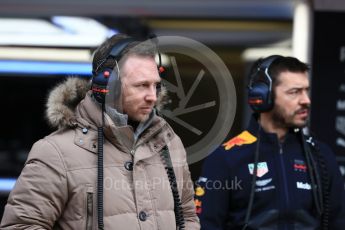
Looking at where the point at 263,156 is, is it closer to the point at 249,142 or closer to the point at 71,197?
the point at 249,142

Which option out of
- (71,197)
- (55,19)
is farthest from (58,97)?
(55,19)

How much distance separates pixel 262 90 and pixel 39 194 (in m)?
1.64

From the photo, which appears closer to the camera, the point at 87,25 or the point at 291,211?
the point at 291,211

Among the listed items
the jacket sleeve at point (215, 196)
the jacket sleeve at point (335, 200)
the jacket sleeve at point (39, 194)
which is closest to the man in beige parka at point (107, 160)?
the jacket sleeve at point (39, 194)

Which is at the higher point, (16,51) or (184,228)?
(16,51)

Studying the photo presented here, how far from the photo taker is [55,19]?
18.9ft

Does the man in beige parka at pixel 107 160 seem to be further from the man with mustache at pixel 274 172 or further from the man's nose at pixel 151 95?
the man with mustache at pixel 274 172

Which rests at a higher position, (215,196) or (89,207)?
(89,207)

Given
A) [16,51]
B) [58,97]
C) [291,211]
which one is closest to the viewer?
[58,97]

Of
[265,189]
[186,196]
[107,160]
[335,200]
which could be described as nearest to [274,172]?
[265,189]

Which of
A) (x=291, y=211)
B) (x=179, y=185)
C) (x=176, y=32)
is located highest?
(x=176, y=32)

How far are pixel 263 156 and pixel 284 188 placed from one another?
0.22 m

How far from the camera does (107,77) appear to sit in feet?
8.81

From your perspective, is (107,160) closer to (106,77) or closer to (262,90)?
(106,77)
